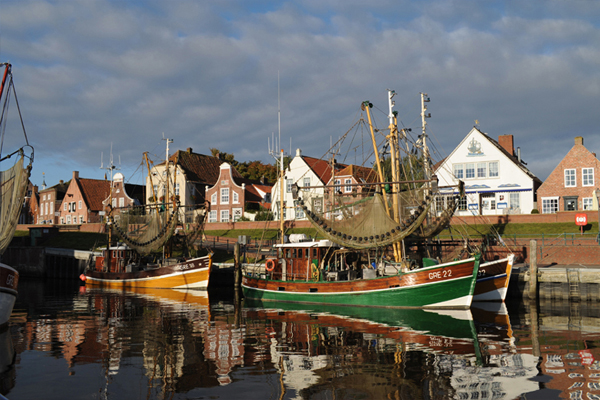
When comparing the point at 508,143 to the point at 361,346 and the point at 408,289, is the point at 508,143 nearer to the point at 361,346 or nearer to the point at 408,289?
the point at 408,289

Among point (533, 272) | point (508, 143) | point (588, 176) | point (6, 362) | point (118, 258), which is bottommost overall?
point (6, 362)

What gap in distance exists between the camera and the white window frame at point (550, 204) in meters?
49.7

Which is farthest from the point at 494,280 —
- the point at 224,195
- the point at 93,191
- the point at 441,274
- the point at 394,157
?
the point at 93,191

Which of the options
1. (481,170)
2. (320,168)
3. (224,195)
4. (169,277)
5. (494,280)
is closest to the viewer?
(494,280)

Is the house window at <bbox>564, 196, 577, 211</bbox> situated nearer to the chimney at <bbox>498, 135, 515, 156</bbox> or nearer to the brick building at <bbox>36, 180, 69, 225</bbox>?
the chimney at <bbox>498, 135, 515, 156</bbox>

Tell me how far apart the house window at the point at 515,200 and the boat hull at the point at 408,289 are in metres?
30.4

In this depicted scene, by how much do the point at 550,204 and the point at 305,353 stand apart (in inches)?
1673

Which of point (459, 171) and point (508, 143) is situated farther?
point (508, 143)

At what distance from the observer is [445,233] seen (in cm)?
4569

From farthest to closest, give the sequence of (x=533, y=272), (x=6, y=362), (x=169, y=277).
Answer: (x=169, y=277) < (x=533, y=272) < (x=6, y=362)

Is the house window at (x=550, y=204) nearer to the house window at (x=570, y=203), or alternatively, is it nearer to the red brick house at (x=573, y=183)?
the red brick house at (x=573, y=183)

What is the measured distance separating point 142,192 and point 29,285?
42179 millimetres

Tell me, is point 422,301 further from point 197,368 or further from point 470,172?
point 470,172

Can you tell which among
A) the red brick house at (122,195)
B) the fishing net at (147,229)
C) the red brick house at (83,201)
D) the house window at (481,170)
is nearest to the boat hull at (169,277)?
the fishing net at (147,229)
